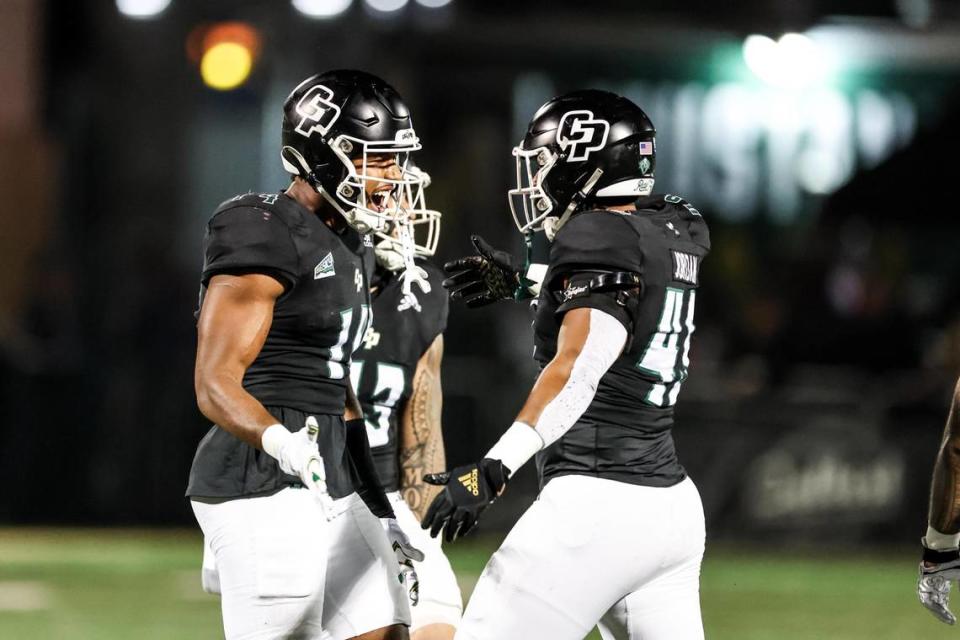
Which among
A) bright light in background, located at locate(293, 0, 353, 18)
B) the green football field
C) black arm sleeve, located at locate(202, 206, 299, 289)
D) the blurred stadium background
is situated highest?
bright light in background, located at locate(293, 0, 353, 18)

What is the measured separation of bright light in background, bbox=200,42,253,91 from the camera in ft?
47.3

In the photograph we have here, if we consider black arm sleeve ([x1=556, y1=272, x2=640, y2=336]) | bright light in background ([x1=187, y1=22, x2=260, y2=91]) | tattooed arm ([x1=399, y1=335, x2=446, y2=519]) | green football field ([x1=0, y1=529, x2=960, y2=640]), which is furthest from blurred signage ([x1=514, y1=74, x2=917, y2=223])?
black arm sleeve ([x1=556, y1=272, x2=640, y2=336])

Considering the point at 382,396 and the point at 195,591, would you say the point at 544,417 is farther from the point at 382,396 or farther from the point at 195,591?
the point at 195,591

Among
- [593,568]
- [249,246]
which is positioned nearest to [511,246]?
[249,246]

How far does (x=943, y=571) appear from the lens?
4.78 metres

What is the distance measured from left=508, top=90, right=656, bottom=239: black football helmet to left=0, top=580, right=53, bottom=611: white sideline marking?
17.5ft

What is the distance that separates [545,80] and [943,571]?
11.4 meters

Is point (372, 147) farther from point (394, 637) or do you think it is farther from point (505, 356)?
point (505, 356)

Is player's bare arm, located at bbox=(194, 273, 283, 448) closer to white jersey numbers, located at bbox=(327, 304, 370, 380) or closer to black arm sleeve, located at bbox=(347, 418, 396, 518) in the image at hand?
white jersey numbers, located at bbox=(327, 304, 370, 380)

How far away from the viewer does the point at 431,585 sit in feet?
16.5

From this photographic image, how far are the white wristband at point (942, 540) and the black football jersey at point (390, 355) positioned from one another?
1744 millimetres

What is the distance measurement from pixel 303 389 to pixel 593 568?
911mm

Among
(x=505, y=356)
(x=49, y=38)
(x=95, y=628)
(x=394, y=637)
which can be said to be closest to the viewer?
(x=394, y=637)

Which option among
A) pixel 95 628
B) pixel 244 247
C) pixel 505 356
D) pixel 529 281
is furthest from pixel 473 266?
pixel 505 356
